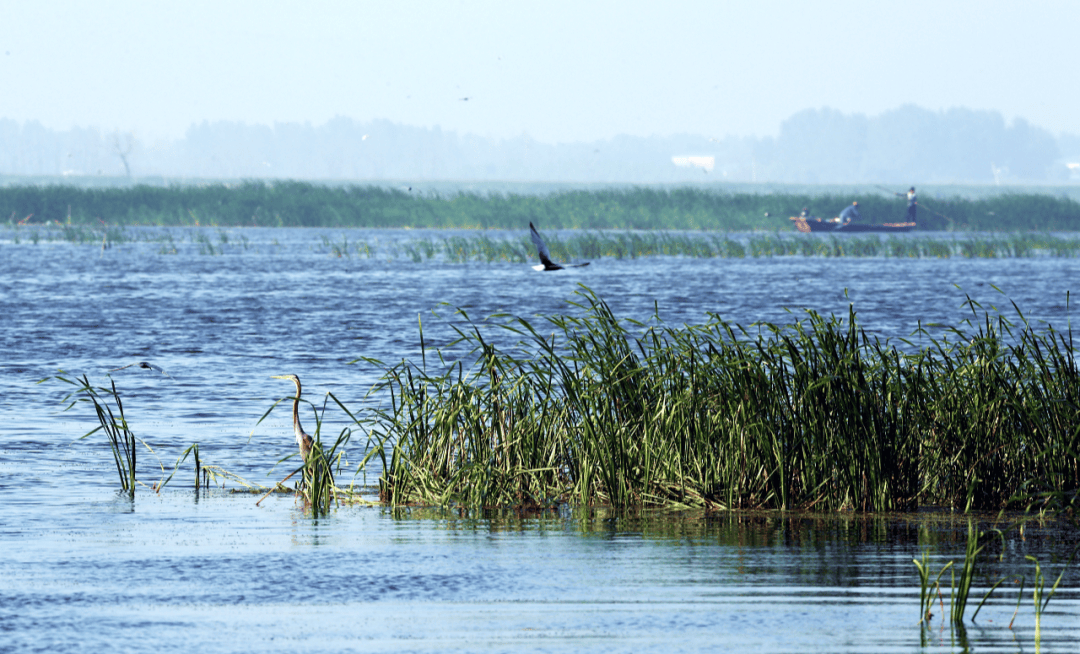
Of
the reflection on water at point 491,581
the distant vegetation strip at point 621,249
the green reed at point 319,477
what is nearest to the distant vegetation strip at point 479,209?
the distant vegetation strip at point 621,249

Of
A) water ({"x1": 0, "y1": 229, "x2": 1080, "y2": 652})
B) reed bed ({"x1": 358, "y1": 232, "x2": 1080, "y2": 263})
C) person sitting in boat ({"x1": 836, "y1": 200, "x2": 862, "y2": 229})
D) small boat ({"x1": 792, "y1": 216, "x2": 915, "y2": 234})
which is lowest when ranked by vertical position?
water ({"x1": 0, "y1": 229, "x2": 1080, "y2": 652})

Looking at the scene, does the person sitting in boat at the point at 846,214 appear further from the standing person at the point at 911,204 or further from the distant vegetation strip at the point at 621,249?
the distant vegetation strip at the point at 621,249

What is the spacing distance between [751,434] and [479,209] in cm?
7046

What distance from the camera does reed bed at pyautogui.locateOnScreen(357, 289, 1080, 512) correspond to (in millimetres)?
10047

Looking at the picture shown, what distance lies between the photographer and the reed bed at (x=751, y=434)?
10047 millimetres

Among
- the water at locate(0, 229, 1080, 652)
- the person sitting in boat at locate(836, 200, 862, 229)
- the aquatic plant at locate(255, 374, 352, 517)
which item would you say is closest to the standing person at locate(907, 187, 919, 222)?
the person sitting in boat at locate(836, 200, 862, 229)

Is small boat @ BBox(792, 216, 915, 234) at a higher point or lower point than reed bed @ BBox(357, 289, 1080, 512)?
higher

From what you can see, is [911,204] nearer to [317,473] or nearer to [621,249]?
[621,249]

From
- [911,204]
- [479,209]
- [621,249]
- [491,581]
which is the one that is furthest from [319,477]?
[479,209]

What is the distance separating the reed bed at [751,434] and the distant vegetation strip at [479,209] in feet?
209

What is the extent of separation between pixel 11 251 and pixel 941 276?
35736 millimetres

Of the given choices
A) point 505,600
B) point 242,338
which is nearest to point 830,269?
point 242,338

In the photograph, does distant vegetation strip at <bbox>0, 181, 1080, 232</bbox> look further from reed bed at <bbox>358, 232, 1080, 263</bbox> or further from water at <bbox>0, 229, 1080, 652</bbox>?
water at <bbox>0, 229, 1080, 652</bbox>

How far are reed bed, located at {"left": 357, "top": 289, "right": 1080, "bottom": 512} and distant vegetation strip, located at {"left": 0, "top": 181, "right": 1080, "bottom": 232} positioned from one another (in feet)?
209
